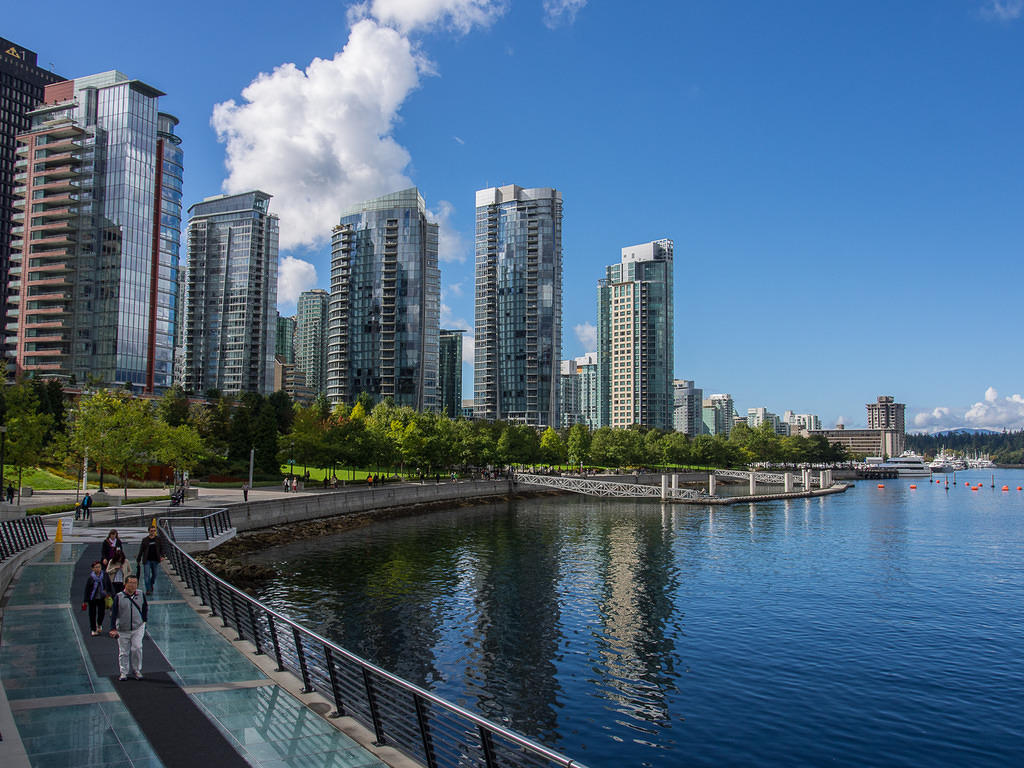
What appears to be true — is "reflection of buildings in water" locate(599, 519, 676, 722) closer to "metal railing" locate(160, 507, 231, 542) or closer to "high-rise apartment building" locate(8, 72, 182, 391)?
"metal railing" locate(160, 507, 231, 542)

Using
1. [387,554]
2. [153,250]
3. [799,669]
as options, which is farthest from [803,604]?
[153,250]

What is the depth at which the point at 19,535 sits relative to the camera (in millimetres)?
31969

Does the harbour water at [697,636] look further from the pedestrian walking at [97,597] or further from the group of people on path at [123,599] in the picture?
the pedestrian walking at [97,597]

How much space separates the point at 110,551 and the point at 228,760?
15.3 meters

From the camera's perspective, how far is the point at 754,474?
137625 mm

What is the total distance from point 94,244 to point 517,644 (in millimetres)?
130197

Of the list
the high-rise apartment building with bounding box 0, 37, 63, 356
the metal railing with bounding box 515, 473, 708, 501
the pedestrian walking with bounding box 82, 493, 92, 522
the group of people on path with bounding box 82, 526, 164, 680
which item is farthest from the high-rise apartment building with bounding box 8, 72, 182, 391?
the group of people on path with bounding box 82, 526, 164, 680

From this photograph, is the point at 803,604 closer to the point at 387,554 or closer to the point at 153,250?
the point at 387,554

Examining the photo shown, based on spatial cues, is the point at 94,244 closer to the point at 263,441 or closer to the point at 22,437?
the point at 263,441

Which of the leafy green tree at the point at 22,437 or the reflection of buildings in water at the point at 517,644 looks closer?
the reflection of buildings in water at the point at 517,644

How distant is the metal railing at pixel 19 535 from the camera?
89.9 ft

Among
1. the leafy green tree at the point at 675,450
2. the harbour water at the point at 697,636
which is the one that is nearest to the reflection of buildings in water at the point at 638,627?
the harbour water at the point at 697,636

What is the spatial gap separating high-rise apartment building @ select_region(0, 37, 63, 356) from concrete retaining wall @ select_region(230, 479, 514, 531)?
154333 mm

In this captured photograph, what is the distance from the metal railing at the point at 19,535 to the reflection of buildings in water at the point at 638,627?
22678mm
